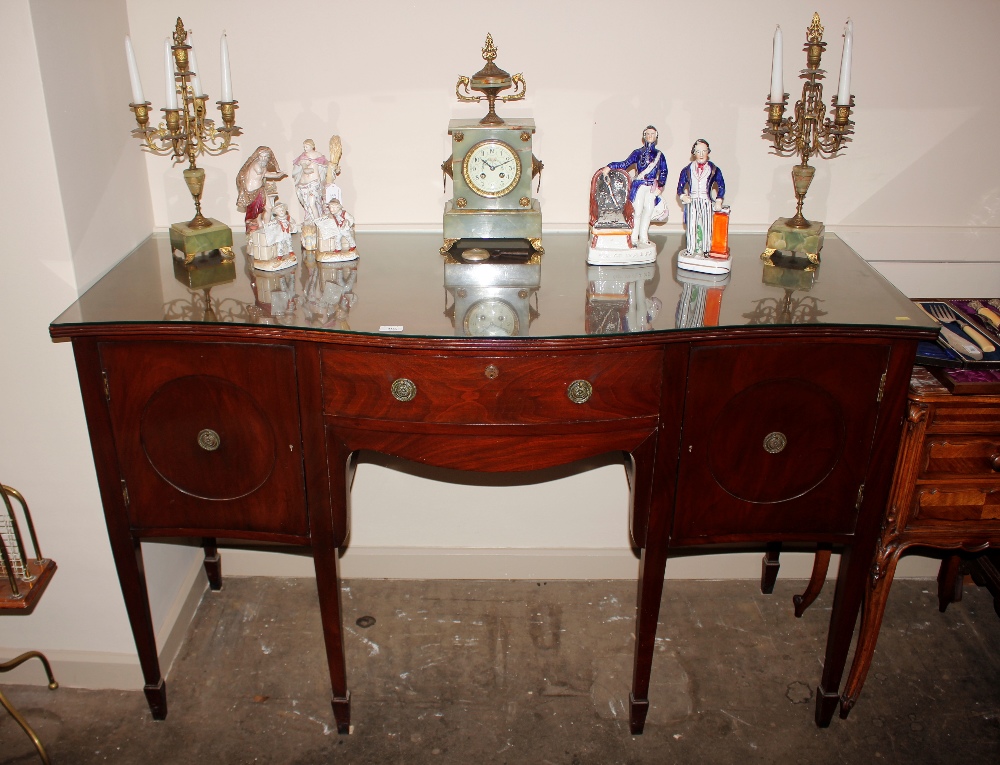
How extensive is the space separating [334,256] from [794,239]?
1.10 metres

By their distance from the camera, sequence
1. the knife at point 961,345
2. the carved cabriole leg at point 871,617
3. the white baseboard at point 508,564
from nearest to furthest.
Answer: the knife at point 961,345 → the carved cabriole leg at point 871,617 → the white baseboard at point 508,564

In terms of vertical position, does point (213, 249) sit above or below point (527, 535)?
above

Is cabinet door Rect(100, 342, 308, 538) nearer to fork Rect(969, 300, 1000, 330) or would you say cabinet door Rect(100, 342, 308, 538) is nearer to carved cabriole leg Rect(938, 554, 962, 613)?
fork Rect(969, 300, 1000, 330)

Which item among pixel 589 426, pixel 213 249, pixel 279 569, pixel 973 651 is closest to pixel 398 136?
pixel 213 249

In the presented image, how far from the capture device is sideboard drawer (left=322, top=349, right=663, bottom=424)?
173cm

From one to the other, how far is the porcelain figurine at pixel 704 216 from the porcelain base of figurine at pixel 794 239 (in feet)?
0.50

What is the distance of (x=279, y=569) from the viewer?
271 centimetres

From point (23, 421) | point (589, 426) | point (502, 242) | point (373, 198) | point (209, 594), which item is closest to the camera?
point (589, 426)

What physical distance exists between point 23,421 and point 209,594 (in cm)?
86

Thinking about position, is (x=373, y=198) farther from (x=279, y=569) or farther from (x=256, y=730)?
(x=256, y=730)

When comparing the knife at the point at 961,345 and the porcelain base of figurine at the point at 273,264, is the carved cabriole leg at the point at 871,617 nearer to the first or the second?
the knife at the point at 961,345

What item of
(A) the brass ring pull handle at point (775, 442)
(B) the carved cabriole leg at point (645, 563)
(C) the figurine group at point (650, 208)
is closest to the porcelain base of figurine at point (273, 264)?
(C) the figurine group at point (650, 208)

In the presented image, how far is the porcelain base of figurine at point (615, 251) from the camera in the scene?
2.06 m

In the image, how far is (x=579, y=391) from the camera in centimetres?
176
